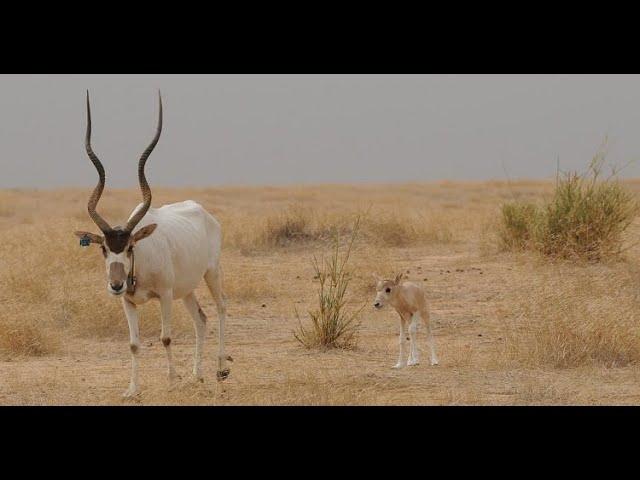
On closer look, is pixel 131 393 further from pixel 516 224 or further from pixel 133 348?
pixel 516 224

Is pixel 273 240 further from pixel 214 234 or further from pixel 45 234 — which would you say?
pixel 214 234

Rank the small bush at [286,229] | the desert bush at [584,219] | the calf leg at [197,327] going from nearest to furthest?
1. the calf leg at [197,327]
2. the desert bush at [584,219]
3. the small bush at [286,229]

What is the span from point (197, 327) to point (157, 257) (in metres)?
1.26

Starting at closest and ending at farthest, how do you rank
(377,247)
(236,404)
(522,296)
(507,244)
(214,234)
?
1. (236,404)
2. (214,234)
3. (522,296)
4. (507,244)
5. (377,247)

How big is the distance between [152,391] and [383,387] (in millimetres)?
2005

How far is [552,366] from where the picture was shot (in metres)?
9.45

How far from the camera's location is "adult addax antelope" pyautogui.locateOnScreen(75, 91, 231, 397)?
8281 millimetres

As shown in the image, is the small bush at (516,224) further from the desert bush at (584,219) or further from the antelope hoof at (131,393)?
the antelope hoof at (131,393)

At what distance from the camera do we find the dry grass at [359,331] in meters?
8.48

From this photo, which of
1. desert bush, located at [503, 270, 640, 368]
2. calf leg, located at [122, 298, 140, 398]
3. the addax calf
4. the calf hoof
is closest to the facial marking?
calf leg, located at [122, 298, 140, 398]

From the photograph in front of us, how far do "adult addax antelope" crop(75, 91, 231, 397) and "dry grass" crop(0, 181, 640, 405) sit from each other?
507mm

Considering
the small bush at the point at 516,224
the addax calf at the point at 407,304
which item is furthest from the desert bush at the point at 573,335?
the small bush at the point at 516,224

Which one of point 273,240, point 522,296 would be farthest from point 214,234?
point 273,240

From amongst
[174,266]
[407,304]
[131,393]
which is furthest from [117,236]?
[407,304]
